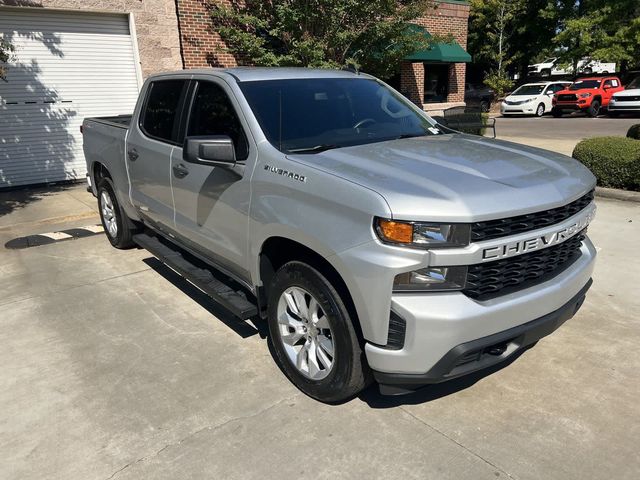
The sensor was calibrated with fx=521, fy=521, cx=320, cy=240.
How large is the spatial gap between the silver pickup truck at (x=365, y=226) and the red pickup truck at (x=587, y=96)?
75.5 ft

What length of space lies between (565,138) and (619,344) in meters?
14.2

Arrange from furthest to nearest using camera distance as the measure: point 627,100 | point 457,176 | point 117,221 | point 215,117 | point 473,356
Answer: point 627,100 → point 117,221 → point 215,117 → point 457,176 → point 473,356

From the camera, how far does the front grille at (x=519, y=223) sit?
2.49 m

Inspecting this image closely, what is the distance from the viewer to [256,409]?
310 centimetres

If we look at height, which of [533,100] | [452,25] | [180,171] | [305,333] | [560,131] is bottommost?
[560,131]

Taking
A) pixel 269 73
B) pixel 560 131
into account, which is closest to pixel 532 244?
pixel 269 73

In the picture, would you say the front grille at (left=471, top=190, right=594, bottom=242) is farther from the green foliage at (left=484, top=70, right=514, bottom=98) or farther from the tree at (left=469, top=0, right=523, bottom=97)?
the tree at (left=469, top=0, right=523, bottom=97)

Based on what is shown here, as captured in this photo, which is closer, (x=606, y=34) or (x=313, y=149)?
(x=313, y=149)

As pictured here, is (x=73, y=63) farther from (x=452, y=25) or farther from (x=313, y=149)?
(x=452, y=25)

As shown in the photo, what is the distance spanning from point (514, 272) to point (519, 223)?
0.26 meters

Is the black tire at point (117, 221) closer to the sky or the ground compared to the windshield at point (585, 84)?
closer to the ground

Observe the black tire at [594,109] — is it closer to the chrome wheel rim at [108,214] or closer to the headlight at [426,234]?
the chrome wheel rim at [108,214]

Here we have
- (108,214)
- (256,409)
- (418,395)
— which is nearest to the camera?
(256,409)

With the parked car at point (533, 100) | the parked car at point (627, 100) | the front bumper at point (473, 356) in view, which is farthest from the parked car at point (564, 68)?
the front bumper at point (473, 356)
